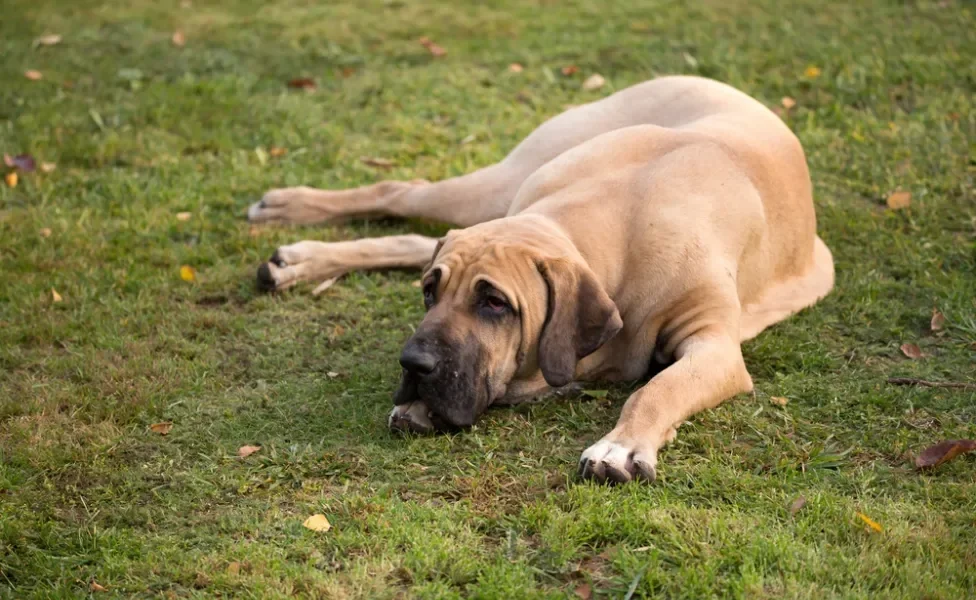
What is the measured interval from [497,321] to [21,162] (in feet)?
14.0

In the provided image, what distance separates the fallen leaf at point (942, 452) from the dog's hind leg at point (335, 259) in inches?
109

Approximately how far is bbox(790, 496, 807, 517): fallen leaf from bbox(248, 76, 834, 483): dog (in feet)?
1.60

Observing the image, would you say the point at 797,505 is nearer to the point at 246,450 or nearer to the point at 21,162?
the point at 246,450

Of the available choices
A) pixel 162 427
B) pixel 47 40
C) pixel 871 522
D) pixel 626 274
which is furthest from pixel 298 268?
pixel 47 40

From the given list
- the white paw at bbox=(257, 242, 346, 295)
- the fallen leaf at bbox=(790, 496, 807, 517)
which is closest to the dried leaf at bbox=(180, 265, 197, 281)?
the white paw at bbox=(257, 242, 346, 295)

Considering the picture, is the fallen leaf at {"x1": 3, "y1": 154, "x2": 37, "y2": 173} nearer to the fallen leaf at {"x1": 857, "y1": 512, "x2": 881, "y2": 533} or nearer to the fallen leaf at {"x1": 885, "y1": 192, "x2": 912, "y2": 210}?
the fallen leaf at {"x1": 885, "y1": 192, "x2": 912, "y2": 210}

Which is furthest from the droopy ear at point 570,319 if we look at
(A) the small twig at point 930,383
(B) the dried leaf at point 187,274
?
(B) the dried leaf at point 187,274

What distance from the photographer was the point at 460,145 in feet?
25.0

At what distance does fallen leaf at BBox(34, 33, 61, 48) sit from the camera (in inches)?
370

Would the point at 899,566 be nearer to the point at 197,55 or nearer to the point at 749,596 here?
the point at 749,596

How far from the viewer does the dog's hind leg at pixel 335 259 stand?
5.80 m

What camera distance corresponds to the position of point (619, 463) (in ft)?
13.1

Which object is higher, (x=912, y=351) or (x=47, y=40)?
(x=47, y=40)

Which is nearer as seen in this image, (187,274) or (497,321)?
(497,321)
